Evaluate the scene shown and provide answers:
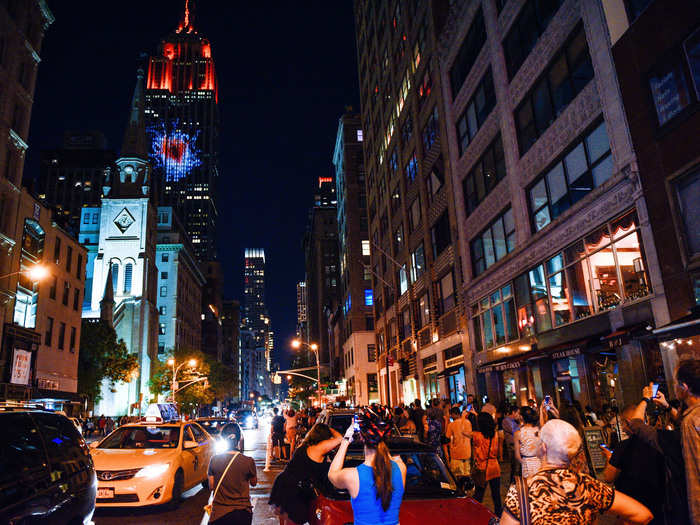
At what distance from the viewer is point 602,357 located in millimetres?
16141

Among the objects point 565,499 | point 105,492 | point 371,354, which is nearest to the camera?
point 565,499

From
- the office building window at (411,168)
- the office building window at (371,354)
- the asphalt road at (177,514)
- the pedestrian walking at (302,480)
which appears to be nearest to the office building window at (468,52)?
the office building window at (411,168)

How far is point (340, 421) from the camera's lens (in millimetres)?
12281

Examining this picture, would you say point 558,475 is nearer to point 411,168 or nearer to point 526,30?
point 526,30

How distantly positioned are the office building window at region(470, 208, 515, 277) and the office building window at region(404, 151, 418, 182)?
1148 centimetres

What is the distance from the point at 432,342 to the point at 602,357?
1781cm

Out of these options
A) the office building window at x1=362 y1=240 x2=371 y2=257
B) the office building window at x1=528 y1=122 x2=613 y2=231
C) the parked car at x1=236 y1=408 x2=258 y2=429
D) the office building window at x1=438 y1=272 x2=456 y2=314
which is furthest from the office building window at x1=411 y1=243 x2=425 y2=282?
the office building window at x1=362 y1=240 x2=371 y2=257

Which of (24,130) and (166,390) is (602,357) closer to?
(24,130)

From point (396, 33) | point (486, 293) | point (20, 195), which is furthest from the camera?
point (396, 33)

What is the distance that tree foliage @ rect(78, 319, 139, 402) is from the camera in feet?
174

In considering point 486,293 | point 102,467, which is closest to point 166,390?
point 486,293

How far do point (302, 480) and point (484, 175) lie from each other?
22.0 m

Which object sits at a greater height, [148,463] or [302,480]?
[302,480]

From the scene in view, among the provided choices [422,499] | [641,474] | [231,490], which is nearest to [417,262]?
[422,499]
